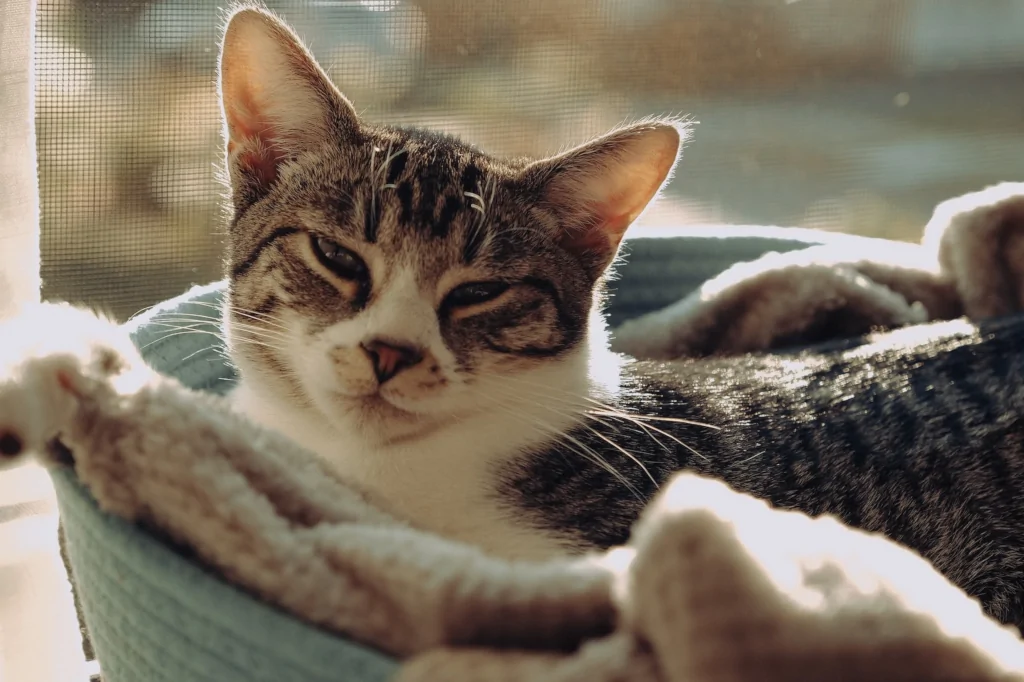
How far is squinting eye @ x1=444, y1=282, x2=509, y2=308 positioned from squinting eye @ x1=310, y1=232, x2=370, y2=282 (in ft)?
0.32

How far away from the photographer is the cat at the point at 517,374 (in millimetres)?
1083

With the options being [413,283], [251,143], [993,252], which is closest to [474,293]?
[413,283]

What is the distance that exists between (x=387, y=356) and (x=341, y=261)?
6.7 inches

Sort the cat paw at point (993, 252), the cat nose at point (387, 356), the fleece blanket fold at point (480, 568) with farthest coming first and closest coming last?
the cat paw at point (993, 252), the cat nose at point (387, 356), the fleece blanket fold at point (480, 568)

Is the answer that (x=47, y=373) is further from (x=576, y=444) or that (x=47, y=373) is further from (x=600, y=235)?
(x=600, y=235)

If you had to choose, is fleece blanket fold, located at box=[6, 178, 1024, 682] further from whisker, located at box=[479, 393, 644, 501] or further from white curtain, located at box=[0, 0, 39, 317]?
white curtain, located at box=[0, 0, 39, 317]

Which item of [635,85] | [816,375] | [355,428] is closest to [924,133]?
[635,85]

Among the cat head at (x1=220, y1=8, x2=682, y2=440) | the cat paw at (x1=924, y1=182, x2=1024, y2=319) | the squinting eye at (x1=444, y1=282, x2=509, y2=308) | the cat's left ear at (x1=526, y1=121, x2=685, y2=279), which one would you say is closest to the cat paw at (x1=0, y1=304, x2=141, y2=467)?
the cat head at (x1=220, y1=8, x2=682, y2=440)

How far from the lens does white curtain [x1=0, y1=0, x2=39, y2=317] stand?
119 centimetres

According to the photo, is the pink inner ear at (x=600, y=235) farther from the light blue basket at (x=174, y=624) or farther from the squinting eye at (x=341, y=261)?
the light blue basket at (x=174, y=624)

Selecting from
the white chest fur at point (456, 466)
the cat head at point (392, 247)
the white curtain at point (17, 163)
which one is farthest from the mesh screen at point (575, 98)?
the white chest fur at point (456, 466)

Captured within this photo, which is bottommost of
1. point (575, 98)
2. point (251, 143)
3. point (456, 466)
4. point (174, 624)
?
point (174, 624)

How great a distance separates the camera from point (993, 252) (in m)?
1.56

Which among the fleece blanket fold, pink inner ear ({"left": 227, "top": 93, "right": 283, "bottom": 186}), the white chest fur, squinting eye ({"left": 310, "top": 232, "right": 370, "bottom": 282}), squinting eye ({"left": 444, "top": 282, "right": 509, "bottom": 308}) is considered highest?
pink inner ear ({"left": 227, "top": 93, "right": 283, "bottom": 186})
